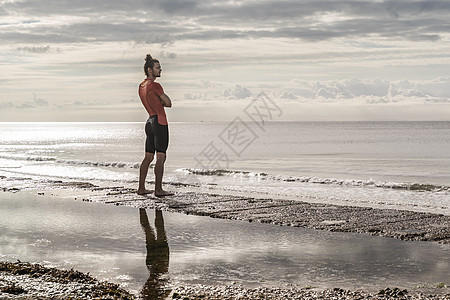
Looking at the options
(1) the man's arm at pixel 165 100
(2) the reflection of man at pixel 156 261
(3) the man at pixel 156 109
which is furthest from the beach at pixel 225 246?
(1) the man's arm at pixel 165 100

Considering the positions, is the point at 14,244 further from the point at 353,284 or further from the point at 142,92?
the point at 142,92

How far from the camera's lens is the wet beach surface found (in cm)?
468

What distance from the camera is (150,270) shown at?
509 cm

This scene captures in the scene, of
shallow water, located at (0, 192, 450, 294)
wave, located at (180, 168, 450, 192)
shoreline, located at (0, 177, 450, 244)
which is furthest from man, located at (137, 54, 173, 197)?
wave, located at (180, 168, 450, 192)

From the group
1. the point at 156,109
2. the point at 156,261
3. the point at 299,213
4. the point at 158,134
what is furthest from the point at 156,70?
the point at 156,261

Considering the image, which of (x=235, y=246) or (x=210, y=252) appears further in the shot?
(x=235, y=246)

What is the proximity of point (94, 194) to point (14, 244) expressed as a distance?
5098mm

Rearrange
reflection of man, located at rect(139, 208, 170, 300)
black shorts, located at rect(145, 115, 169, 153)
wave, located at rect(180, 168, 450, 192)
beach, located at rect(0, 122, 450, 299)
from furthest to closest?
wave, located at rect(180, 168, 450, 192)
black shorts, located at rect(145, 115, 169, 153)
beach, located at rect(0, 122, 450, 299)
reflection of man, located at rect(139, 208, 170, 300)

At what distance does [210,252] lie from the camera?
19.3 ft

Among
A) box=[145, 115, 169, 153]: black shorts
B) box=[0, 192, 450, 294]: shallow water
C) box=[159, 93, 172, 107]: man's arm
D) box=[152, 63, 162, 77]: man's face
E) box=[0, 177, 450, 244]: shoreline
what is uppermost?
box=[152, 63, 162, 77]: man's face

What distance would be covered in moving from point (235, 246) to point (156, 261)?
3.62 feet

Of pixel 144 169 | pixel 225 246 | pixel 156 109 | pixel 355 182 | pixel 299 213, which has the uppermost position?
pixel 156 109

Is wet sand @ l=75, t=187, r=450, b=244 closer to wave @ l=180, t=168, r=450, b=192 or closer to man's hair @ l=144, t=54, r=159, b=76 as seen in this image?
man's hair @ l=144, t=54, r=159, b=76

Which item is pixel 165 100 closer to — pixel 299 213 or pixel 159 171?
pixel 159 171
